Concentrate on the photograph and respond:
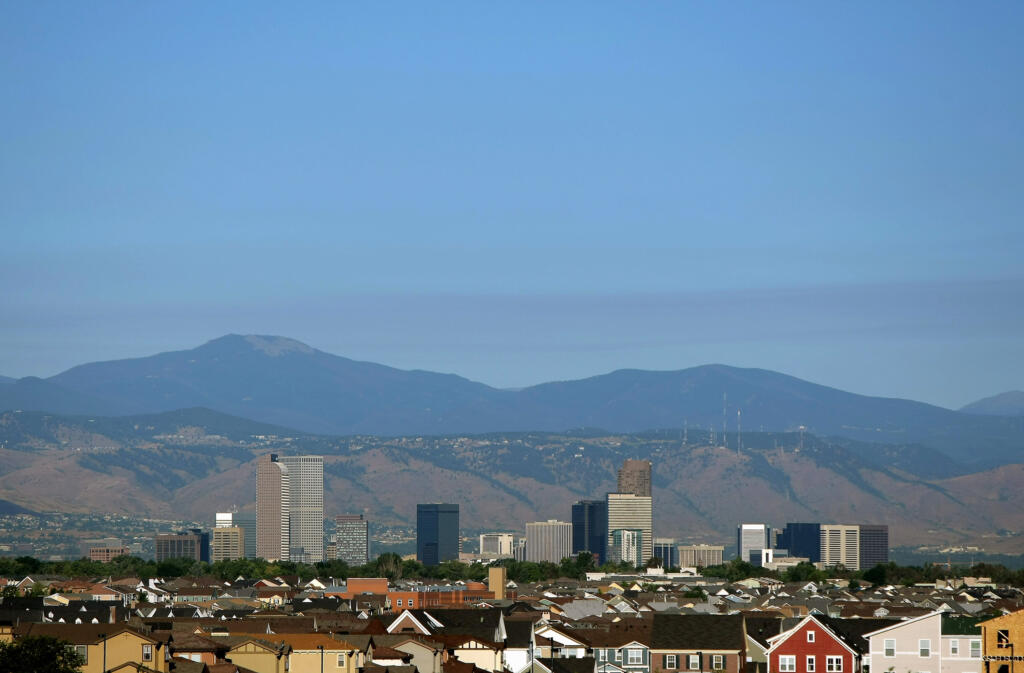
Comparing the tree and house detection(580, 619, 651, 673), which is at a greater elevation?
the tree

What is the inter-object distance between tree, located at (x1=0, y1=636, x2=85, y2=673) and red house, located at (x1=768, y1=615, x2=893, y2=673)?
3418 centimetres

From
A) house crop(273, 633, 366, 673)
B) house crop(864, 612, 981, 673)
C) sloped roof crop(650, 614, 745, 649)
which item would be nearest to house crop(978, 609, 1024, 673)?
house crop(864, 612, 981, 673)

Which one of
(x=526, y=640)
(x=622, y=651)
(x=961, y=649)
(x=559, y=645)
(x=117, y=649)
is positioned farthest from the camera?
(x=559, y=645)

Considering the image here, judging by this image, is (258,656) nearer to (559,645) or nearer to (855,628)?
(559,645)

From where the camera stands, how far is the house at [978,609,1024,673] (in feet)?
253

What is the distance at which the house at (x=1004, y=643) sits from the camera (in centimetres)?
7725

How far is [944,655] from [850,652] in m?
5.27

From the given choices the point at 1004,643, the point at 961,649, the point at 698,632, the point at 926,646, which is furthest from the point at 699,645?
the point at 1004,643

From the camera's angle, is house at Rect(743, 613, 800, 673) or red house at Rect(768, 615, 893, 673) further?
house at Rect(743, 613, 800, 673)

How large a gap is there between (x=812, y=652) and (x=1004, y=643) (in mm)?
13808

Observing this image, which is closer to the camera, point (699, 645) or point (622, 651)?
point (699, 645)

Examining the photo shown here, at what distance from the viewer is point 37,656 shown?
238 feet

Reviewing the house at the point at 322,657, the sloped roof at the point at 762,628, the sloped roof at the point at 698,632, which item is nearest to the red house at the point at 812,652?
the sloped roof at the point at 762,628

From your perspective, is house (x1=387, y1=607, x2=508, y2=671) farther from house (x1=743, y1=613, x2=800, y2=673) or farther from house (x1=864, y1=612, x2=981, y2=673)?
house (x1=864, y1=612, x2=981, y2=673)
